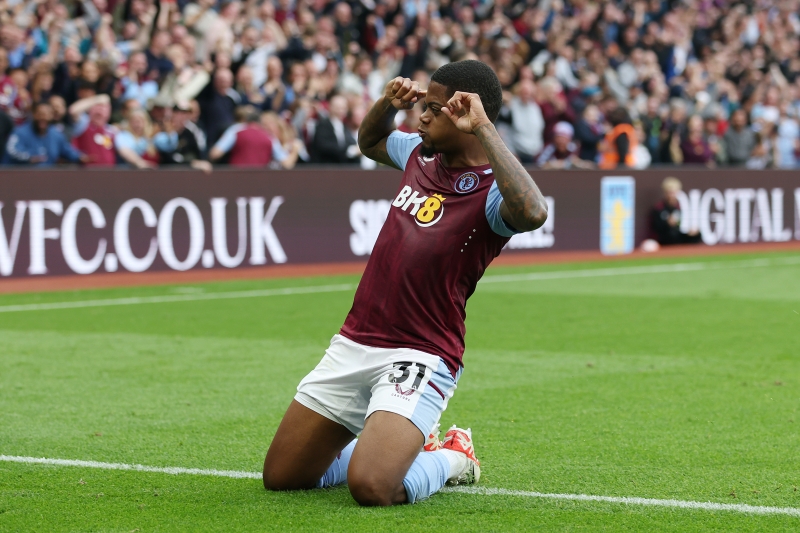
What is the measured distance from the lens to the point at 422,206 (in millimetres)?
5387

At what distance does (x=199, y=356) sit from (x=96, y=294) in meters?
4.64

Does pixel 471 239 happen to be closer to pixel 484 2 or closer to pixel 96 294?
pixel 96 294

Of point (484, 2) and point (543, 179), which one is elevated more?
point (484, 2)

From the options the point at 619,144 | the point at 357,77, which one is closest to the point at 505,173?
the point at 357,77

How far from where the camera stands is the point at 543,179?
62.4 ft

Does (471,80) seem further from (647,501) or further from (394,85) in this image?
(647,501)

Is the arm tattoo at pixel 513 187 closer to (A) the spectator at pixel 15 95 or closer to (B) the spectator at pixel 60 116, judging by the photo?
(B) the spectator at pixel 60 116

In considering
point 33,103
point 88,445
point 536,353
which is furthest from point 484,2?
point 88,445

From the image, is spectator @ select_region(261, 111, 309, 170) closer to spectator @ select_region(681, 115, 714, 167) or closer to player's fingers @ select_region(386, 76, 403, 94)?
spectator @ select_region(681, 115, 714, 167)

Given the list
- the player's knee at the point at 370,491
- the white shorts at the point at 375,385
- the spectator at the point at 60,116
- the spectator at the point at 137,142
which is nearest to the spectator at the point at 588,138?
the spectator at the point at 137,142

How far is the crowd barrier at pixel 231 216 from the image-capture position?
14.1 meters

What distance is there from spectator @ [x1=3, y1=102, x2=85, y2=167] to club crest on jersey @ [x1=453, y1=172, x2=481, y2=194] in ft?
32.7

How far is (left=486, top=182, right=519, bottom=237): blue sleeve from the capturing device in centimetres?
513

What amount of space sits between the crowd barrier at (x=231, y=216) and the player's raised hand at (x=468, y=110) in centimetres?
982
